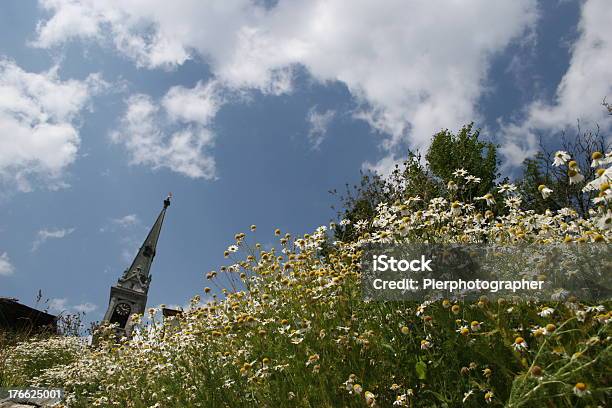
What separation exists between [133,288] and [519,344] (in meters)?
35.3

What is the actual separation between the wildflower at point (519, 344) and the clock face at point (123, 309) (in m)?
33.1

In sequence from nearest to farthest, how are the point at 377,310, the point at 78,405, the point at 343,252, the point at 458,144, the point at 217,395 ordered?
the point at 377,310, the point at 217,395, the point at 343,252, the point at 78,405, the point at 458,144

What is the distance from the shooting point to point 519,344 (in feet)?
9.18

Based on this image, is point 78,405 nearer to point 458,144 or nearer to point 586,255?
point 586,255

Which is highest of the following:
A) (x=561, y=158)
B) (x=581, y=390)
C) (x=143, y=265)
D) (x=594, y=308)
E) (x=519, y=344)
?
(x=143, y=265)

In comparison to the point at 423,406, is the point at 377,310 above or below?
above

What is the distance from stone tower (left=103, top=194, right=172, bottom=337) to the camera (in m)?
32.4

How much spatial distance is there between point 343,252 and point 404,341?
5.38 ft

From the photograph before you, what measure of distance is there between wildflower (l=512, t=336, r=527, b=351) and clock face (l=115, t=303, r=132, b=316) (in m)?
33.1

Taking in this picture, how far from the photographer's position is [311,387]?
3.46 m

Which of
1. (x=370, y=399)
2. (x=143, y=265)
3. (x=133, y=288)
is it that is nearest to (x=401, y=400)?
(x=370, y=399)

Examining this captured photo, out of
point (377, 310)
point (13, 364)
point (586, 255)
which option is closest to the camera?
point (586, 255)

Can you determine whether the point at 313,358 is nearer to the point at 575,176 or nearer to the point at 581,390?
the point at 581,390

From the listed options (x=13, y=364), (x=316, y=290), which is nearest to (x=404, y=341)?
(x=316, y=290)
